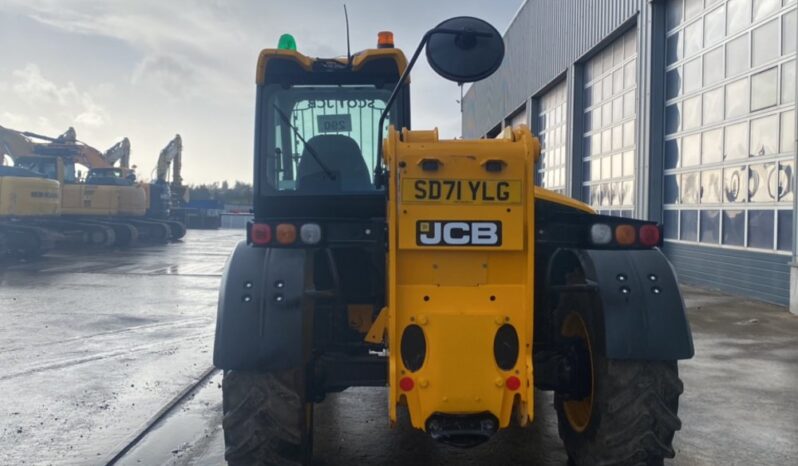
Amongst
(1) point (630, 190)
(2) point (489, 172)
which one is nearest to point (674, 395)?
(2) point (489, 172)

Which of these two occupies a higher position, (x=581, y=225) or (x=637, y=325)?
(x=581, y=225)

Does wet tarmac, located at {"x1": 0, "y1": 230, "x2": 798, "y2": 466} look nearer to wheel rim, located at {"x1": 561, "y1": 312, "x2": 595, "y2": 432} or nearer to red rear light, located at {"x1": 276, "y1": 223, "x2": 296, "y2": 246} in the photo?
wheel rim, located at {"x1": 561, "y1": 312, "x2": 595, "y2": 432}

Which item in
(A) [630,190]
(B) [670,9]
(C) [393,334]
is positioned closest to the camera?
(C) [393,334]

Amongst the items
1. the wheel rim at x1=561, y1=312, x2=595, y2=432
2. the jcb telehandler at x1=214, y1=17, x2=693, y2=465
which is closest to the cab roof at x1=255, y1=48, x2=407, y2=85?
the jcb telehandler at x1=214, y1=17, x2=693, y2=465

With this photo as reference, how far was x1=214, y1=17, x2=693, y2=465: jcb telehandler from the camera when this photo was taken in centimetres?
308

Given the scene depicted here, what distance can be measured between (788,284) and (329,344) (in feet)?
30.2

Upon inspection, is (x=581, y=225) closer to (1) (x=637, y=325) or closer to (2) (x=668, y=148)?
(1) (x=637, y=325)

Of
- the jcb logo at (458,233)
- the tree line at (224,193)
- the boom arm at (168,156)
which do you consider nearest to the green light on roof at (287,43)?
the jcb logo at (458,233)

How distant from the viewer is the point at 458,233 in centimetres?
317

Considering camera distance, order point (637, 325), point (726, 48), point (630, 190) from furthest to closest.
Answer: point (630, 190) < point (726, 48) < point (637, 325)

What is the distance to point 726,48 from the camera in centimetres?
1237

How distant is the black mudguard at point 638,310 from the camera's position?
328cm

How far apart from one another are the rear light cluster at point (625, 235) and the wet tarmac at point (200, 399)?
1665 millimetres

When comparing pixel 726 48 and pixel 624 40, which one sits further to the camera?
pixel 624 40
